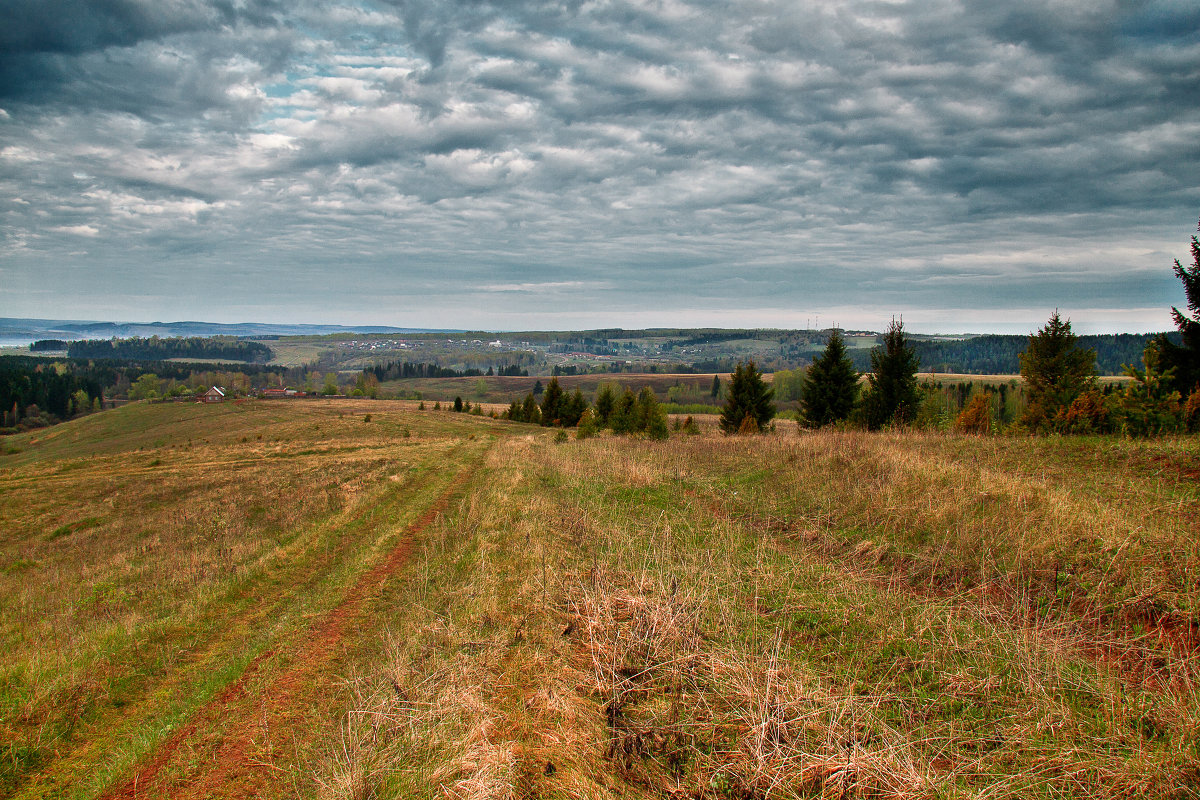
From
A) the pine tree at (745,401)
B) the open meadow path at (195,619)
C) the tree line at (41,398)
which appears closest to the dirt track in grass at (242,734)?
the open meadow path at (195,619)

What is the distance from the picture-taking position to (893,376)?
36125mm

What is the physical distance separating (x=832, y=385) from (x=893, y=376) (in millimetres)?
4859

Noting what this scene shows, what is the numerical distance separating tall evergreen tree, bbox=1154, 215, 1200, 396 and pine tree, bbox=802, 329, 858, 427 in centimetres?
1629

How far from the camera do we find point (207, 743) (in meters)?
5.76

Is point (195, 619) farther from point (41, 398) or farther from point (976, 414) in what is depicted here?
point (41, 398)

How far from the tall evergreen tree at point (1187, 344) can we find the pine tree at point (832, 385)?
16288 millimetres

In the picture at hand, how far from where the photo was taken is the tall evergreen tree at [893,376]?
3572 centimetres

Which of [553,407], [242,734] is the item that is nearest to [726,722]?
[242,734]

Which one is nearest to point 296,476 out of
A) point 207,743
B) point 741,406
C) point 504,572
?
point 504,572

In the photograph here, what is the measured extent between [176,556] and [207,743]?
37.7ft

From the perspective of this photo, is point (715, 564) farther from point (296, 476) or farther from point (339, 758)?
point (296, 476)

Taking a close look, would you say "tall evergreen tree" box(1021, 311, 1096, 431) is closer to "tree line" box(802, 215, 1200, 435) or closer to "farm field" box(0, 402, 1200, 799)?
"tree line" box(802, 215, 1200, 435)

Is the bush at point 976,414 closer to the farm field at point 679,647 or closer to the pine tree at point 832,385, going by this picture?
the pine tree at point 832,385

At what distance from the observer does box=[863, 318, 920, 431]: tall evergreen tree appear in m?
35.7
